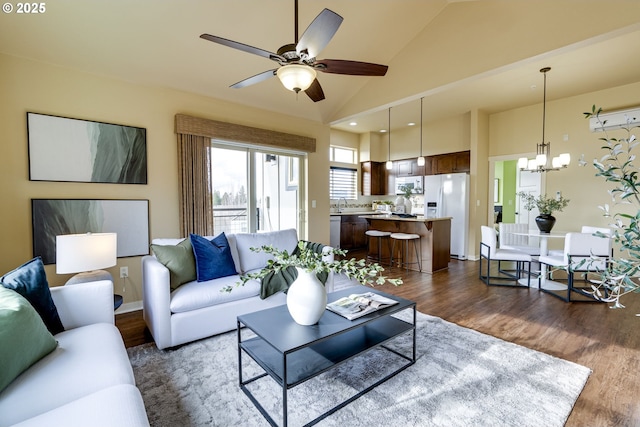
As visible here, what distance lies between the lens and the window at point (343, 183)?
7.46 metres

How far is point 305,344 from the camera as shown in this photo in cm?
160

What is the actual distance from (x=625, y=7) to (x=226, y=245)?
12.9ft

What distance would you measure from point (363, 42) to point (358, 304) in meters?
3.37

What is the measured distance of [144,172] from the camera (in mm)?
3506

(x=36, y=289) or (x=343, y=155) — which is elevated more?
(x=343, y=155)

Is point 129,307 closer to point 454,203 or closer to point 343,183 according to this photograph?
point 343,183

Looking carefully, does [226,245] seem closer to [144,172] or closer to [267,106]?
[144,172]

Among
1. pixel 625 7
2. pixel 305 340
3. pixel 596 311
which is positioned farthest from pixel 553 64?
pixel 305 340

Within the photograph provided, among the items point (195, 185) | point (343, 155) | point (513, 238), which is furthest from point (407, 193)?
point (195, 185)

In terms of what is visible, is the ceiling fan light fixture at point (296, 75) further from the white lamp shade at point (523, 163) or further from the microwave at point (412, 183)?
the microwave at point (412, 183)

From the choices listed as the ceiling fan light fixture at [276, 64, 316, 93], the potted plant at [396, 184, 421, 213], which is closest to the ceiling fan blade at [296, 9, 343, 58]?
the ceiling fan light fixture at [276, 64, 316, 93]

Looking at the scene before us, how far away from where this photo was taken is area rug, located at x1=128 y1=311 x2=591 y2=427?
66.7 inches

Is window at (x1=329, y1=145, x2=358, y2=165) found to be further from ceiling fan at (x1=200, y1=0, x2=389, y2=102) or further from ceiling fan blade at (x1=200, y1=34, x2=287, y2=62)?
ceiling fan blade at (x1=200, y1=34, x2=287, y2=62)

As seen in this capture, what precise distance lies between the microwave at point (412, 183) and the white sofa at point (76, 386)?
6.35 m
